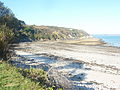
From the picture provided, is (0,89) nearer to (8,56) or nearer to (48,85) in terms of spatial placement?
(48,85)

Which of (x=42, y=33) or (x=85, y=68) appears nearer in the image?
(x=85, y=68)

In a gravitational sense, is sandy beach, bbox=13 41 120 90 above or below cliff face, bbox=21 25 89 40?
below

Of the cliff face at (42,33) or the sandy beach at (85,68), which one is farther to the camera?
the cliff face at (42,33)

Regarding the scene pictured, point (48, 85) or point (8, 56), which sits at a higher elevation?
point (8, 56)

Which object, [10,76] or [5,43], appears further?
[5,43]

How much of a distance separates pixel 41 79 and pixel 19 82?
1502mm

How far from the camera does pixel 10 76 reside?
730cm

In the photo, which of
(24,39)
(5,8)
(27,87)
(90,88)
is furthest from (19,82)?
(24,39)

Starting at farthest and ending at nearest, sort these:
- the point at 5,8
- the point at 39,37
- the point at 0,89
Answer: the point at 39,37
the point at 5,8
the point at 0,89

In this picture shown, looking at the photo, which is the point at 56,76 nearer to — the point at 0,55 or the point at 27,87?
the point at 27,87

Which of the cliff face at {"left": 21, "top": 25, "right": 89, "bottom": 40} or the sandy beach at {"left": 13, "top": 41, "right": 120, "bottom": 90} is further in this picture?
the cliff face at {"left": 21, "top": 25, "right": 89, "bottom": 40}

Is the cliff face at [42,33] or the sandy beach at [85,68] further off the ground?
the cliff face at [42,33]

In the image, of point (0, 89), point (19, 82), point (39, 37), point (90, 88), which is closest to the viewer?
point (0, 89)

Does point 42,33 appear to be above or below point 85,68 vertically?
above
